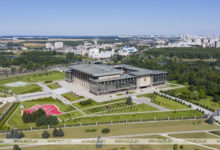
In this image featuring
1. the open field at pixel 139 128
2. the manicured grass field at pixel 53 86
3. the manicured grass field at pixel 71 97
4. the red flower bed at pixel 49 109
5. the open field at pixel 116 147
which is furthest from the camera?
the manicured grass field at pixel 53 86

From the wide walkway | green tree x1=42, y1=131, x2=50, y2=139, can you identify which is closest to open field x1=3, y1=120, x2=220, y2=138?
green tree x1=42, y1=131, x2=50, y2=139

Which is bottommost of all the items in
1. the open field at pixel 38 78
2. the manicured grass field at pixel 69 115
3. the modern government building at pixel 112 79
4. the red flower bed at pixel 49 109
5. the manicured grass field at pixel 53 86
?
the manicured grass field at pixel 69 115

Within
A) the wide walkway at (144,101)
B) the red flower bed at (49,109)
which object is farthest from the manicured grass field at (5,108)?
the wide walkway at (144,101)

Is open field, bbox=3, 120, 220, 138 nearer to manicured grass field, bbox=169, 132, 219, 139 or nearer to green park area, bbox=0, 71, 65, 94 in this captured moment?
manicured grass field, bbox=169, 132, 219, 139

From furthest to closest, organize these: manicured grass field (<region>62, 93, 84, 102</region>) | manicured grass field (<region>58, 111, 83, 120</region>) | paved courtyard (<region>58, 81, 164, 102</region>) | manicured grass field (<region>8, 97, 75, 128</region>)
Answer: paved courtyard (<region>58, 81, 164, 102</region>)
manicured grass field (<region>62, 93, 84, 102</region>)
manicured grass field (<region>58, 111, 83, 120</region>)
manicured grass field (<region>8, 97, 75, 128</region>)

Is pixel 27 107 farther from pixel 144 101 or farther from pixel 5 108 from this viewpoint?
pixel 144 101

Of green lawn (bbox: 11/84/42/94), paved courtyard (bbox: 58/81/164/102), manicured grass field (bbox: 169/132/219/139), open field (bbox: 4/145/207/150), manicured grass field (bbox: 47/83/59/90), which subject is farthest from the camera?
manicured grass field (bbox: 47/83/59/90)

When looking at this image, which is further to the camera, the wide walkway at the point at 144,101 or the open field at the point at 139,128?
the wide walkway at the point at 144,101

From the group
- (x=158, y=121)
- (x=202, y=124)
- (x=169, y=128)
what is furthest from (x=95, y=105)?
(x=202, y=124)

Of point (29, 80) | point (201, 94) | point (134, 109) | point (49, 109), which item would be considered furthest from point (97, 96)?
point (29, 80)

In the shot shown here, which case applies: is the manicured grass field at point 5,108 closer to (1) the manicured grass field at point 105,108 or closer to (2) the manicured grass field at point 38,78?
(1) the manicured grass field at point 105,108

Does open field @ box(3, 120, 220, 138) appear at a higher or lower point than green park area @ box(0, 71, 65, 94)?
lower
